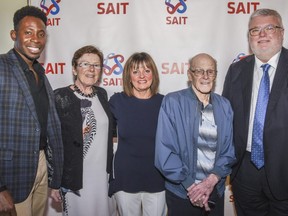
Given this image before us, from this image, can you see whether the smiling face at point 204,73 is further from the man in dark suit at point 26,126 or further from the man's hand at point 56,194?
the man's hand at point 56,194

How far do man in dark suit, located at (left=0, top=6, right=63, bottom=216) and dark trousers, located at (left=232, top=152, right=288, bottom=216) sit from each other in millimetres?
1270

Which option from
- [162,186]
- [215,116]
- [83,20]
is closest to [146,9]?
[83,20]

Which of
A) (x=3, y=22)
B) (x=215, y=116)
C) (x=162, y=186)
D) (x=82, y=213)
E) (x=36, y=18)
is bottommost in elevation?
(x=82, y=213)

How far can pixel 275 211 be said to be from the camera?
1.91 meters

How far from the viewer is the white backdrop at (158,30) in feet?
8.84

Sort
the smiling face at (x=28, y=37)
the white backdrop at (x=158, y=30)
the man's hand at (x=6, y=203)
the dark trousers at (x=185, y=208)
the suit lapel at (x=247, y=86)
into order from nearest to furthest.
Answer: the man's hand at (x=6, y=203) < the smiling face at (x=28, y=37) < the dark trousers at (x=185, y=208) < the suit lapel at (x=247, y=86) < the white backdrop at (x=158, y=30)

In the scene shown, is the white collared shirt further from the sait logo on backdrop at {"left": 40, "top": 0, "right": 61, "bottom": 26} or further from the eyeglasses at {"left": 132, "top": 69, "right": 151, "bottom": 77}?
the sait logo on backdrop at {"left": 40, "top": 0, "right": 61, "bottom": 26}

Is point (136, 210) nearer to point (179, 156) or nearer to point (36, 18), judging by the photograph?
point (179, 156)

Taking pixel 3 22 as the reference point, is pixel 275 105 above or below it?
below

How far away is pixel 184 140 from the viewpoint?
1.78 meters

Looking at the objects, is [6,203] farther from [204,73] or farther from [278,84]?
[278,84]

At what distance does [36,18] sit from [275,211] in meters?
2.04

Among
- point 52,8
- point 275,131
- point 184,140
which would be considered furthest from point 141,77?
point 52,8

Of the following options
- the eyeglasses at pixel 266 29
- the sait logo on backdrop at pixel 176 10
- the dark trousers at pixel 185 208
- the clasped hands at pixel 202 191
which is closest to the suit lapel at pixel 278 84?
the eyeglasses at pixel 266 29
